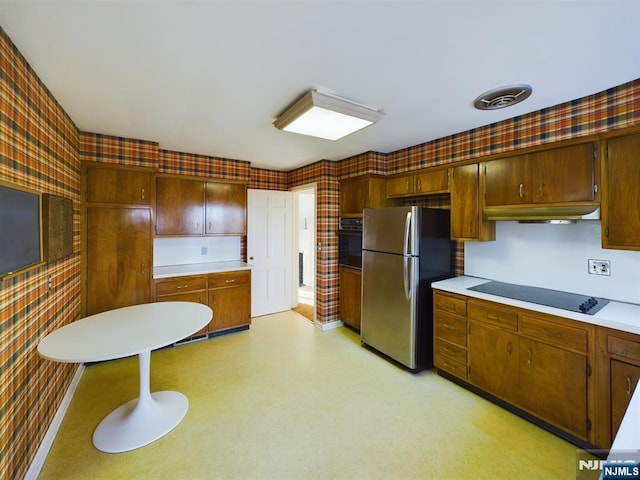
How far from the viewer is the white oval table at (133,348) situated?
5.51 feet

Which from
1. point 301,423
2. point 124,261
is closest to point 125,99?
point 124,261

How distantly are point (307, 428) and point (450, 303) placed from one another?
1.61 m

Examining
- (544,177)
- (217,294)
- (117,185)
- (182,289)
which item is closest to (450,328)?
(544,177)

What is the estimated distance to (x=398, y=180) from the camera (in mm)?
3453

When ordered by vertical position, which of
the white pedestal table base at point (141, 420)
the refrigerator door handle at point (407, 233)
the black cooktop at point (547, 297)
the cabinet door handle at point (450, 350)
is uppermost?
the refrigerator door handle at point (407, 233)

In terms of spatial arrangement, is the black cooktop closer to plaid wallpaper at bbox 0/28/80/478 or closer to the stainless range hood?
the stainless range hood

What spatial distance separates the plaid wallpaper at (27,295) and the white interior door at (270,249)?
7.74 feet

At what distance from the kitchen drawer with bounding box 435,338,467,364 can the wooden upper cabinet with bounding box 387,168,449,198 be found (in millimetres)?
1500

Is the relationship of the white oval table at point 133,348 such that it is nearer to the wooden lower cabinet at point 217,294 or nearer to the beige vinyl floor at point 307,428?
the beige vinyl floor at point 307,428

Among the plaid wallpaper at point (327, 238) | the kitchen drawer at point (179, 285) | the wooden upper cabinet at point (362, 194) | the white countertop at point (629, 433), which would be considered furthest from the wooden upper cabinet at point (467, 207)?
the kitchen drawer at point (179, 285)

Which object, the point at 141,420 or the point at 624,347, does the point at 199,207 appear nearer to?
the point at 141,420

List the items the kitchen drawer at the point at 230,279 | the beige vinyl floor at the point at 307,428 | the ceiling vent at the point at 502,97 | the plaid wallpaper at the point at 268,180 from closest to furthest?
the beige vinyl floor at the point at 307,428, the ceiling vent at the point at 502,97, the kitchen drawer at the point at 230,279, the plaid wallpaper at the point at 268,180

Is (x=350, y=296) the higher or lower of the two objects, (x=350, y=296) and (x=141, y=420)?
the higher

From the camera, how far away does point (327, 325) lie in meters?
4.02
